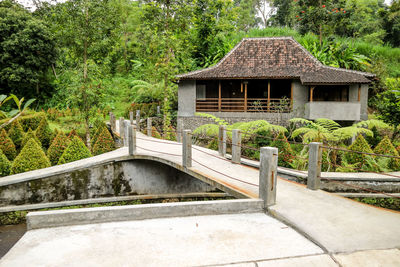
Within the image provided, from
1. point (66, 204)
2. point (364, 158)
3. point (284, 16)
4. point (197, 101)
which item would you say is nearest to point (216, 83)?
point (197, 101)

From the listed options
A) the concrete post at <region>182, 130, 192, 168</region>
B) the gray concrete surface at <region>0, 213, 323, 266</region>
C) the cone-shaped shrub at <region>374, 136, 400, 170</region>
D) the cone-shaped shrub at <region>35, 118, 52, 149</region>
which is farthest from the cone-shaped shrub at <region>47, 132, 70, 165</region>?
the cone-shaped shrub at <region>374, 136, 400, 170</region>

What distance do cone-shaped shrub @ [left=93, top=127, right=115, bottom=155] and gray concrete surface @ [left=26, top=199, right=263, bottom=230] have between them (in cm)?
925

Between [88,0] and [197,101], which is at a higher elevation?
[88,0]

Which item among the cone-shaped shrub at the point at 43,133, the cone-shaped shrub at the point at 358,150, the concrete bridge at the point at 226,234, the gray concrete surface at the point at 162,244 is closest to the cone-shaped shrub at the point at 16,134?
the cone-shaped shrub at the point at 43,133

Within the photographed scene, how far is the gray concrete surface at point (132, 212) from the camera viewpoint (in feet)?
13.3

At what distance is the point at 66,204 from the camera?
8867 mm

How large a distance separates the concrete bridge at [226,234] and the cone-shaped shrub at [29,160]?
7284 millimetres

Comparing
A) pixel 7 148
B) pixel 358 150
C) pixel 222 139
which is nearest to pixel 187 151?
pixel 222 139

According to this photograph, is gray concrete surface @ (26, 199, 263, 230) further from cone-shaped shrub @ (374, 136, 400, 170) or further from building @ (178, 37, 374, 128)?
building @ (178, 37, 374, 128)

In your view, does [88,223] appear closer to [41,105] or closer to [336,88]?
[336,88]

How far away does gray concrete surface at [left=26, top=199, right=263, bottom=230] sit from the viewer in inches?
159

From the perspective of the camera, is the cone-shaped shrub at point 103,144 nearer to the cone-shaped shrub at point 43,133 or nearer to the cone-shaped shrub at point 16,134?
the cone-shaped shrub at point 43,133

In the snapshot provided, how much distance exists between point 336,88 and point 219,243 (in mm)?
19618

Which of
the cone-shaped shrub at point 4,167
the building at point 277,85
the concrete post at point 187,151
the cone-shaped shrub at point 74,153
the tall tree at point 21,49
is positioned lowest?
the cone-shaped shrub at point 4,167
